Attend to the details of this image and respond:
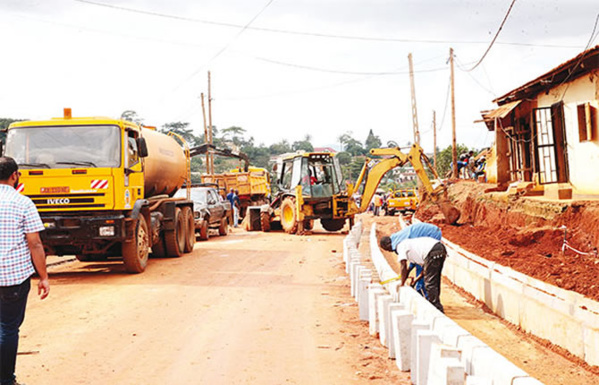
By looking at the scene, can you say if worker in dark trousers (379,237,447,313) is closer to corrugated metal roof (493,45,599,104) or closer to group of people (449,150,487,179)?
Result: corrugated metal roof (493,45,599,104)

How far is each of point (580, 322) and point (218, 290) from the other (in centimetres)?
592

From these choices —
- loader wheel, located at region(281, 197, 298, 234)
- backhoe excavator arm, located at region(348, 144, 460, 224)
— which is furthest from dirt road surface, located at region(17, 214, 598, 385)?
backhoe excavator arm, located at region(348, 144, 460, 224)

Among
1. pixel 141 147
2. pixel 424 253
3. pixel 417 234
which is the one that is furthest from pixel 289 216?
pixel 424 253

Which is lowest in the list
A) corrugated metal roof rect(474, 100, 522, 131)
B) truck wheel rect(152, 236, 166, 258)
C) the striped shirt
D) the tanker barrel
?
truck wheel rect(152, 236, 166, 258)

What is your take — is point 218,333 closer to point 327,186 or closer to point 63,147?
point 63,147

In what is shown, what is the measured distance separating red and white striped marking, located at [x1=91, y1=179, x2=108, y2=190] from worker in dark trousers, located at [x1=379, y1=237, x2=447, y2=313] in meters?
6.07

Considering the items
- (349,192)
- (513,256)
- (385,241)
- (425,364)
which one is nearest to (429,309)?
(425,364)

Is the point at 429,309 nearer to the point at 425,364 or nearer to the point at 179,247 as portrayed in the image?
the point at 425,364

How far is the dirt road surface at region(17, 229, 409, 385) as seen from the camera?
6.16 m

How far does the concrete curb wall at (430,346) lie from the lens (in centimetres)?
464

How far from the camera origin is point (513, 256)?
12820mm

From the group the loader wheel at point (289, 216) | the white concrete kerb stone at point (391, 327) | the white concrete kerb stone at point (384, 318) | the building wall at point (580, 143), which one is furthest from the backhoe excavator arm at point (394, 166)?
the white concrete kerb stone at point (391, 327)

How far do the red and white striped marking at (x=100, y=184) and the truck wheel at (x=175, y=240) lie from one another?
406cm

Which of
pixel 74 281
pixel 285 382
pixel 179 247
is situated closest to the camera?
pixel 285 382
